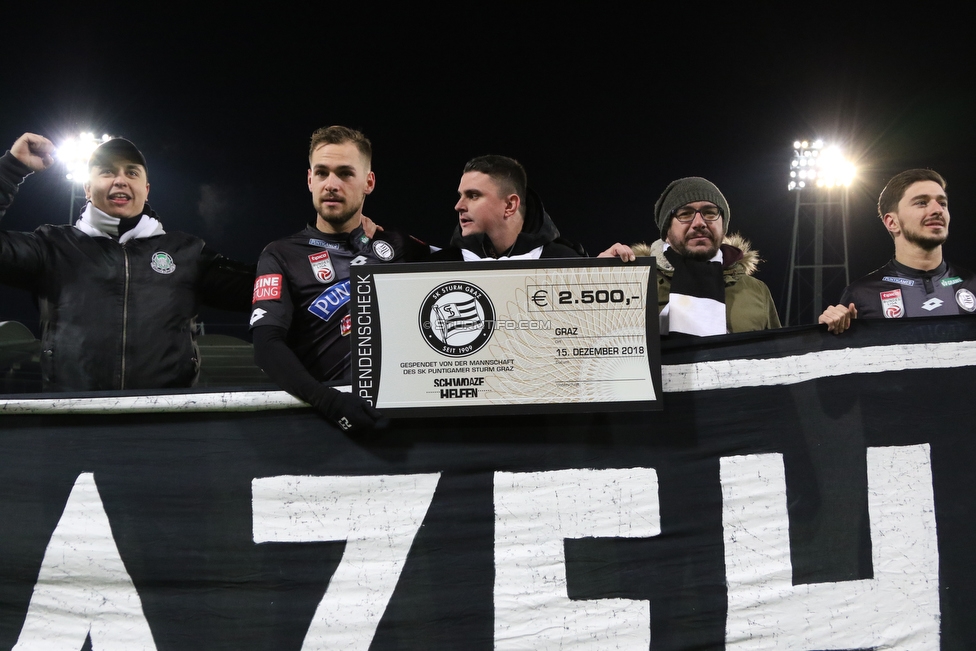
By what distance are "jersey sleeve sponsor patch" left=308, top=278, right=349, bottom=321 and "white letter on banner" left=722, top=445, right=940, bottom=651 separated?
5.24 ft

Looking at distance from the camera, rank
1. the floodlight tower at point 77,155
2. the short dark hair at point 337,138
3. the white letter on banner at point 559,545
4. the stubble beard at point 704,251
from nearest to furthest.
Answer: the white letter on banner at point 559,545 → the short dark hair at point 337,138 → the stubble beard at point 704,251 → the floodlight tower at point 77,155

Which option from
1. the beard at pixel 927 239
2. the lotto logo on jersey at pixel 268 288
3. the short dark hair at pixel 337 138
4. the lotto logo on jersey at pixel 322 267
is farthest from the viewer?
the beard at pixel 927 239

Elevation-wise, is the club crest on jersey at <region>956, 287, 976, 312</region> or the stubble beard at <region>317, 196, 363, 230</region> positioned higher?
the stubble beard at <region>317, 196, 363, 230</region>

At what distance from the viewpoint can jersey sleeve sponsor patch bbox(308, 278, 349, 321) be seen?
9.67 ft

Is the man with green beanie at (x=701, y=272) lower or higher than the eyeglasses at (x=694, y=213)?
lower

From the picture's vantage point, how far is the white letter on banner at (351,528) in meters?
2.62

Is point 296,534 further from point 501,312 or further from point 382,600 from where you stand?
point 501,312

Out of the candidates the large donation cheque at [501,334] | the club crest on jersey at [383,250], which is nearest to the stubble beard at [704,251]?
the large donation cheque at [501,334]

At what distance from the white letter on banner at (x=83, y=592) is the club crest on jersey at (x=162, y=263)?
907 mm

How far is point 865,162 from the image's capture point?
25.8 meters

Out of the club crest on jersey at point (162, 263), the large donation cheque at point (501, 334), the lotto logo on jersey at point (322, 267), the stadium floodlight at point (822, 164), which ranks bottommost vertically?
the large donation cheque at point (501, 334)

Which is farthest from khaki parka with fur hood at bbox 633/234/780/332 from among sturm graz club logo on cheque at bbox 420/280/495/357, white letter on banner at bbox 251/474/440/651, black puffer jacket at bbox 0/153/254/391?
black puffer jacket at bbox 0/153/254/391

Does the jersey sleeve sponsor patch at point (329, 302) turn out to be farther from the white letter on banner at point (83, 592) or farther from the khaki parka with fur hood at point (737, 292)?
the khaki parka with fur hood at point (737, 292)

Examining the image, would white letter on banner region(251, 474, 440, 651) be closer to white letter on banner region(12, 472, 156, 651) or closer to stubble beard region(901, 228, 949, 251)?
white letter on banner region(12, 472, 156, 651)
